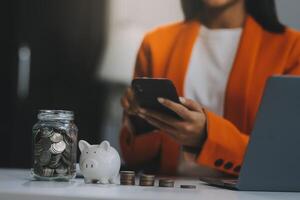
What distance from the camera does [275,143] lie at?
1139 millimetres

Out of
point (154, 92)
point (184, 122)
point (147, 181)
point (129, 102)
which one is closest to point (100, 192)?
point (147, 181)

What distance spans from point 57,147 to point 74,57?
2.72ft

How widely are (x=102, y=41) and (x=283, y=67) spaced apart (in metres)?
0.59

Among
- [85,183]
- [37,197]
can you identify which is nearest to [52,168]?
[85,183]

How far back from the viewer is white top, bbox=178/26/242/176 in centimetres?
198

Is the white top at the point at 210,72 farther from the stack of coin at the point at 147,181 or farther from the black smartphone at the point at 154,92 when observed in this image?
the stack of coin at the point at 147,181

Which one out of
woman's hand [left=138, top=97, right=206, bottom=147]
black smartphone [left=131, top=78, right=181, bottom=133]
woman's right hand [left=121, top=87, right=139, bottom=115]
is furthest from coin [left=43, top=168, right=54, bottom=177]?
woman's right hand [left=121, top=87, right=139, bottom=115]

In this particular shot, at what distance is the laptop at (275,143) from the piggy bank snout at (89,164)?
0.87 ft

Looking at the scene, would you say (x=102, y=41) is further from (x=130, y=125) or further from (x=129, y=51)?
(x=130, y=125)

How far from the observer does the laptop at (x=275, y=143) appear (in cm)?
108

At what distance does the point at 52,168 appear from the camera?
123 cm

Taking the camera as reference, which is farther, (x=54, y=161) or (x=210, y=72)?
(x=210, y=72)

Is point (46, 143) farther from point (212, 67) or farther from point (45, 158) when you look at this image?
point (212, 67)

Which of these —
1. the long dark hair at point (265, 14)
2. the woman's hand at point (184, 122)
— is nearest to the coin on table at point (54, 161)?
the woman's hand at point (184, 122)
